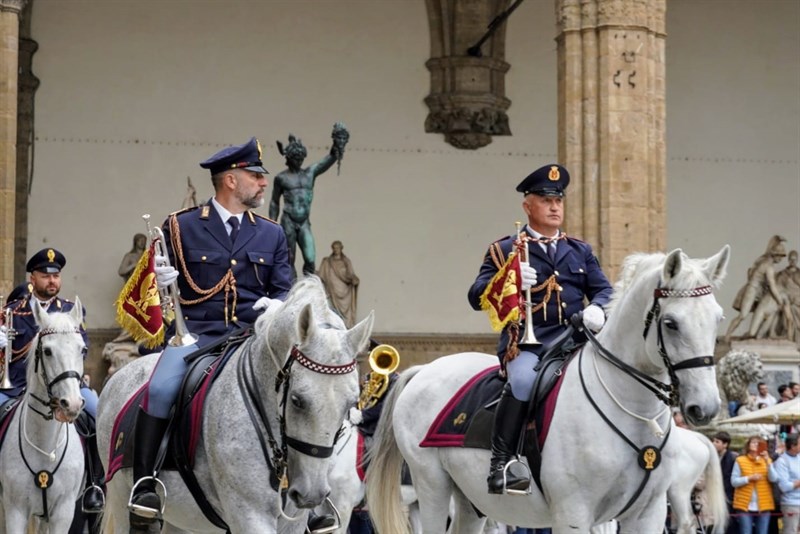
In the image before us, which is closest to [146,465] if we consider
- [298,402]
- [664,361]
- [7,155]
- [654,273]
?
[298,402]

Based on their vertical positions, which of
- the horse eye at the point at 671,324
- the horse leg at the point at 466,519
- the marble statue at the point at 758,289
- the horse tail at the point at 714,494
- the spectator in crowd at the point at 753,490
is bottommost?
the spectator in crowd at the point at 753,490

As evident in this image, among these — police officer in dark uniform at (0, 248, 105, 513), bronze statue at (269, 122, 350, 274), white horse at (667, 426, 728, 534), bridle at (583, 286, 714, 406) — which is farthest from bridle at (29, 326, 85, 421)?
bronze statue at (269, 122, 350, 274)

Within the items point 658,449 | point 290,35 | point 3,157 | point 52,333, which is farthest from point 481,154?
point 658,449

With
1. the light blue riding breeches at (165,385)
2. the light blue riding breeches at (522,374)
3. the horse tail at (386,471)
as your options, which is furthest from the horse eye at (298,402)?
the horse tail at (386,471)

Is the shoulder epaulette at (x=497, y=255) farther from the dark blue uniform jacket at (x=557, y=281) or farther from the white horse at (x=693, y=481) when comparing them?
the white horse at (x=693, y=481)

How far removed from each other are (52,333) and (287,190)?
12650 mm

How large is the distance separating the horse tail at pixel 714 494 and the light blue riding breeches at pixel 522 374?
6346 mm

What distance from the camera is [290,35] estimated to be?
2973cm

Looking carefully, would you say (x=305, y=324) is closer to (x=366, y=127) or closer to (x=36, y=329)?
→ (x=36, y=329)

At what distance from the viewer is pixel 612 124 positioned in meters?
21.7

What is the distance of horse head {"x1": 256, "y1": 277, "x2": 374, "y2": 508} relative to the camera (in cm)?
651

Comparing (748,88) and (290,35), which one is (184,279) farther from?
(748,88)

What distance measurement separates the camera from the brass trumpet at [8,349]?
40.4ft

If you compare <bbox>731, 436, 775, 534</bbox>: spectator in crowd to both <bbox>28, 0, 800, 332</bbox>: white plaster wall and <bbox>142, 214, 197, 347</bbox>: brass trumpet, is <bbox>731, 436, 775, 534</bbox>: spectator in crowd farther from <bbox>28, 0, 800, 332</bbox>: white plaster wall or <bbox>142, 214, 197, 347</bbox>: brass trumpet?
<bbox>28, 0, 800, 332</bbox>: white plaster wall
